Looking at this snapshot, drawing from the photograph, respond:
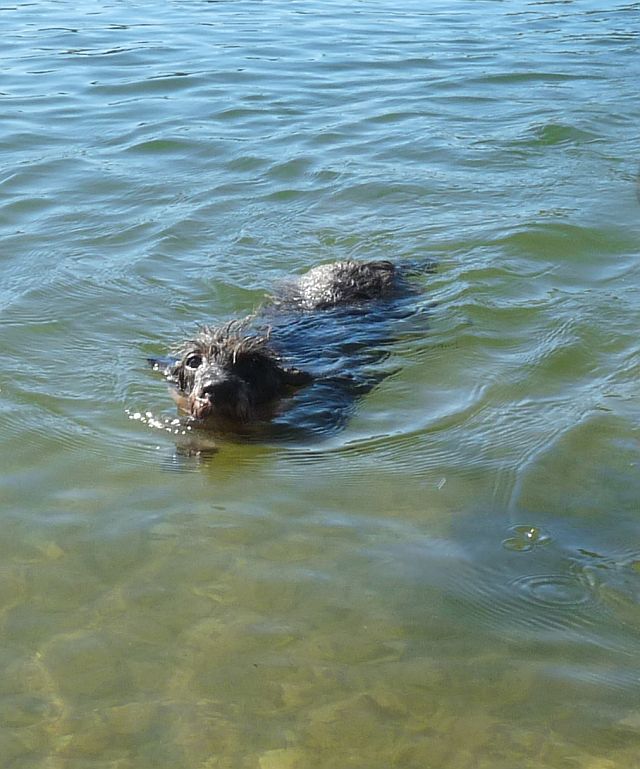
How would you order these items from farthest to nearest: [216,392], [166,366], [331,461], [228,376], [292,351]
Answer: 1. [292,351]
2. [166,366]
3. [228,376]
4. [216,392]
5. [331,461]

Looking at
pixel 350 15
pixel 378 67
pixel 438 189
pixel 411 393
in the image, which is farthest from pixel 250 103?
pixel 411 393

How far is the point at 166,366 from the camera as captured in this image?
6.98 meters

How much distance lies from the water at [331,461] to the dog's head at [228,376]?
0.74 ft

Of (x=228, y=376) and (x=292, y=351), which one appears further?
(x=292, y=351)

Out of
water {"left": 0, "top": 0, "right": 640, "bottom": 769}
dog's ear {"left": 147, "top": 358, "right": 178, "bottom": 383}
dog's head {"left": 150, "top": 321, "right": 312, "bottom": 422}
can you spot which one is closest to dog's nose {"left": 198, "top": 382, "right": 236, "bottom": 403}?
dog's head {"left": 150, "top": 321, "right": 312, "bottom": 422}

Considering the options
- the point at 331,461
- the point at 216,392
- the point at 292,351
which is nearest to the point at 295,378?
the point at 292,351

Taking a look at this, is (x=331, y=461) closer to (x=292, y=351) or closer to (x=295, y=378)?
(x=295, y=378)

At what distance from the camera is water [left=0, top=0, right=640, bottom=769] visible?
13.1ft

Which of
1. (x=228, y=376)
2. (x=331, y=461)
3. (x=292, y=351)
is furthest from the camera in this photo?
(x=292, y=351)

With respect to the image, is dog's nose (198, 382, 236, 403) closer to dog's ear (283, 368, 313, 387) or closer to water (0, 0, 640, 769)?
water (0, 0, 640, 769)

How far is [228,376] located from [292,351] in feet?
3.63

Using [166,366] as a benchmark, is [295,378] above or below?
below

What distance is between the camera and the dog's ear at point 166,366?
686cm

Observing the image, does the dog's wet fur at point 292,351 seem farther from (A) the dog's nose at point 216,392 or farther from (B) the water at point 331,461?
(B) the water at point 331,461
